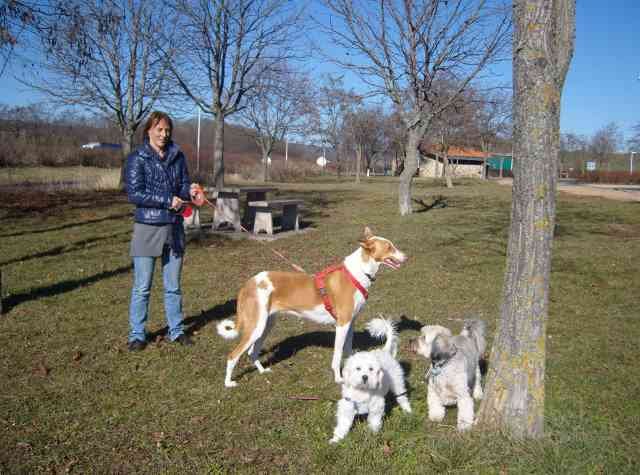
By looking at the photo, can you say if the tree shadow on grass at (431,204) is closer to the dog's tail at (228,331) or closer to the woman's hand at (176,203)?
the woman's hand at (176,203)

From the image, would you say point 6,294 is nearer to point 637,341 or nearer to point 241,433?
point 241,433

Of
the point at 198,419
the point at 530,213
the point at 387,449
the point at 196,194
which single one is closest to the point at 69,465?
the point at 198,419

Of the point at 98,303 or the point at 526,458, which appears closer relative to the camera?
the point at 526,458

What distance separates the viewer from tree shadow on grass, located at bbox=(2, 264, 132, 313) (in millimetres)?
7203

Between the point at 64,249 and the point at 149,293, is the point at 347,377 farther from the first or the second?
the point at 64,249

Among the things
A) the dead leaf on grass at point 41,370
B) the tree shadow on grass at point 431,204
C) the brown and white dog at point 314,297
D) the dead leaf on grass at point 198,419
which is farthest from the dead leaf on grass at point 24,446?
the tree shadow on grass at point 431,204

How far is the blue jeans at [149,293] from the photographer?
5352 mm

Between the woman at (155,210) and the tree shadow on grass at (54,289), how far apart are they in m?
2.74

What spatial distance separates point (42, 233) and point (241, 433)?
1125 cm

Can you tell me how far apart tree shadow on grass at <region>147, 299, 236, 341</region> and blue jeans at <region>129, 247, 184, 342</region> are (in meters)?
0.36

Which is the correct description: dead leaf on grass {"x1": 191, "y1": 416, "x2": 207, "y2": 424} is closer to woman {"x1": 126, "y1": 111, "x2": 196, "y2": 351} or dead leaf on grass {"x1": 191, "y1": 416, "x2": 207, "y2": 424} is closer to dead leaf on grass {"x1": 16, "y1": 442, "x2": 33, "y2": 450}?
dead leaf on grass {"x1": 16, "y1": 442, "x2": 33, "y2": 450}

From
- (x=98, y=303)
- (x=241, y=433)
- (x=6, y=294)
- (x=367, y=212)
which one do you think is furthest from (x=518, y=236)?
(x=367, y=212)

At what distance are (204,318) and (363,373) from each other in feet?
11.8

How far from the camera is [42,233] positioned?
1302cm
